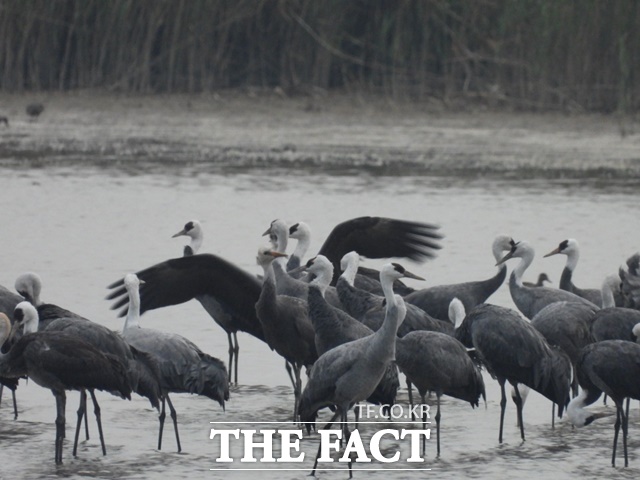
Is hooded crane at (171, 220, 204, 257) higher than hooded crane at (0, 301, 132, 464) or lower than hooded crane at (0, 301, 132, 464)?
higher

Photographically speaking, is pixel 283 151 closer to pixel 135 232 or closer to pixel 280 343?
pixel 135 232

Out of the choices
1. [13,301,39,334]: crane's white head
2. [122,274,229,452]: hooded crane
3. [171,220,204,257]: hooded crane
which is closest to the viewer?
[122,274,229,452]: hooded crane

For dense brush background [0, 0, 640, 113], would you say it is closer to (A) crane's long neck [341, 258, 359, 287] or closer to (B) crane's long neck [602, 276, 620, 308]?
(B) crane's long neck [602, 276, 620, 308]

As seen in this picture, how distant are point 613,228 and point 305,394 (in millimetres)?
9584

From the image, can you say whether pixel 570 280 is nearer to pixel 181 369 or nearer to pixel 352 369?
pixel 352 369

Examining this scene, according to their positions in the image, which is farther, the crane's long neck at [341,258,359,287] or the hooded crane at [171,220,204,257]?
the hooded crane at [171,220,204,257]

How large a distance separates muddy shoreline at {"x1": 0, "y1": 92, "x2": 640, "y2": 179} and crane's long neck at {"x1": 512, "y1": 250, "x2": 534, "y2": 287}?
10.4 meters

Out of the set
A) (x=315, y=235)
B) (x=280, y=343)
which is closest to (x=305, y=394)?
(x=280, y=343)

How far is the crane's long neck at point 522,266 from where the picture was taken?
11.0 metres

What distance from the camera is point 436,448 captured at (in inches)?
341

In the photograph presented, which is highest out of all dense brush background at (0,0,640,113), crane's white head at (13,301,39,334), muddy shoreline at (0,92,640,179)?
dense brush background at (0,0,640,113)

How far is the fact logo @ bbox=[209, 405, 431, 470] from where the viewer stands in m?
8.35

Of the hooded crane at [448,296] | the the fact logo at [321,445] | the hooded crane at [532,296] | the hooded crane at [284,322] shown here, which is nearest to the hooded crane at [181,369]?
the the fact logo at [321,445]

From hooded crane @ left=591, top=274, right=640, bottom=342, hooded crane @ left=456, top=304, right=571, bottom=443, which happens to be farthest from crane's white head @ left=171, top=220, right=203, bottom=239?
hooded crane @ left=591, top=274, right=640, bottom=342
